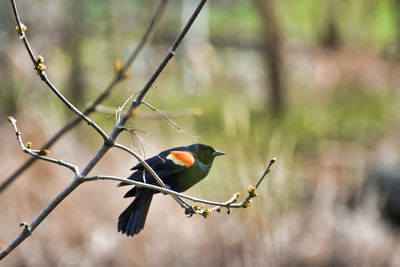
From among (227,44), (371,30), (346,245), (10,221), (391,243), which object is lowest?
(10,221)

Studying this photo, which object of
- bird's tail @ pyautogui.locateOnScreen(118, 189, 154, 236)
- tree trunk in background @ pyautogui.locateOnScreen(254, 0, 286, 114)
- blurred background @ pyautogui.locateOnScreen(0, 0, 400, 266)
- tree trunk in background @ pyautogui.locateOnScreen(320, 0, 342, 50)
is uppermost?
tree trunk in background @ pyautogui.locateOnScreen(320, 0, 342, 50)

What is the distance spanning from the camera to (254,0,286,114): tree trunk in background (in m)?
12.1

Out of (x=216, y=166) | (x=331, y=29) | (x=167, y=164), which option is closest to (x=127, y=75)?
(x=167, y=164)

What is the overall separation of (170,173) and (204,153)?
2.6 inches

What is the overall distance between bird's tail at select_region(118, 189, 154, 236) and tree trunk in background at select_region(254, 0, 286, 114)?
11370 millimetres

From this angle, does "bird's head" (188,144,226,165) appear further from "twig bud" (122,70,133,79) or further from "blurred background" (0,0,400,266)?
"twig bud" (122,70,133,79)

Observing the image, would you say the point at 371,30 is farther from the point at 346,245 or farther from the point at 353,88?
the point at 346,245

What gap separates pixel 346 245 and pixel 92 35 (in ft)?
43.9

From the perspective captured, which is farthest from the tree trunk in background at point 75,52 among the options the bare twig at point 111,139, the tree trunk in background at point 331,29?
the bare twig at point 111,139

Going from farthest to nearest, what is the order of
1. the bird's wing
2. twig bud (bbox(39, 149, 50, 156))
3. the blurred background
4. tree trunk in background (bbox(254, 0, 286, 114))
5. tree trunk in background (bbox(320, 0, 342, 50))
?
tree trunk in background (bbox(320, 0, 342, 50))
tree trunk in background (bbox(254, 0, 286, 114))
the blurred background
twig bud (bbox(39, 149, 50, 156))
the bird's wing

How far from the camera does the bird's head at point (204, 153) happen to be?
86cm

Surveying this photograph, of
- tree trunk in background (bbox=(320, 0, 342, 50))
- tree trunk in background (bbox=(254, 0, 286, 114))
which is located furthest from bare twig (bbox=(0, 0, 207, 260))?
tree trunk in background (bbox=(320, 0, 342, 50))

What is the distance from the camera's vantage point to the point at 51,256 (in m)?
6.00

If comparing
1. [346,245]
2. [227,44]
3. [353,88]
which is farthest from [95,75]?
[346,245]
